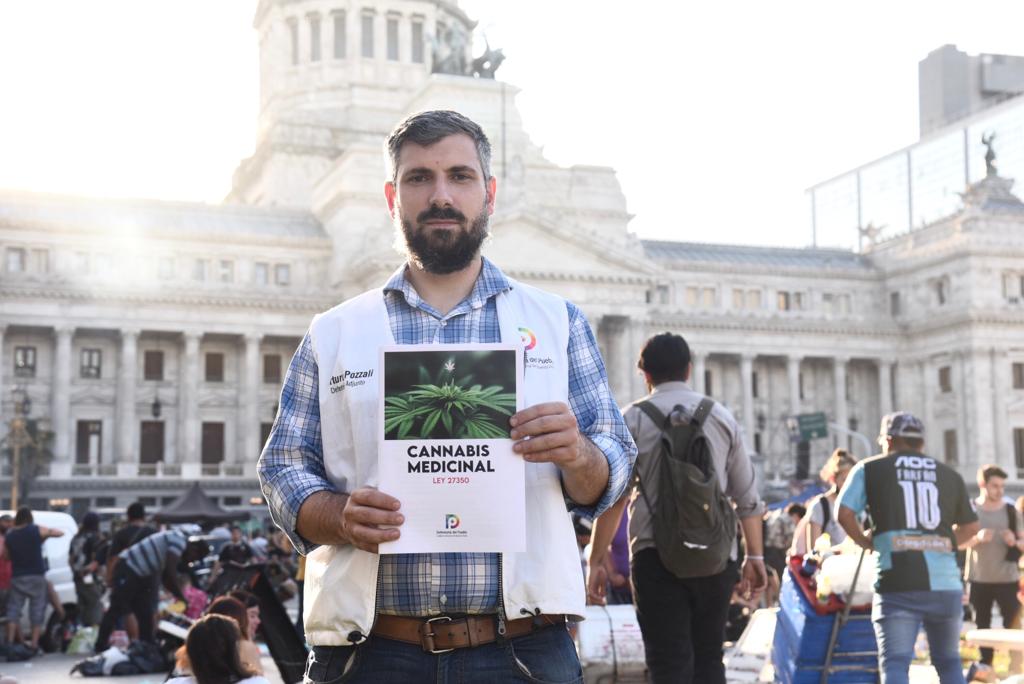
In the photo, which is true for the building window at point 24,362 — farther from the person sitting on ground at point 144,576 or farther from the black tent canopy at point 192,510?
the person sitting on ground at point 144,576

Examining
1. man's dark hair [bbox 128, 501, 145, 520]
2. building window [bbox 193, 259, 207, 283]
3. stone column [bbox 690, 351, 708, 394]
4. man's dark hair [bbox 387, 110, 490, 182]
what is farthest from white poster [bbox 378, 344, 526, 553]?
stone column [bbox 690, 351, 708, 394]

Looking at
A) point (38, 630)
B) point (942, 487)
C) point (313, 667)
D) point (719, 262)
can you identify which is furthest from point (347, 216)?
point (313, 667)

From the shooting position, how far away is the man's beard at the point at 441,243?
12.2 feet

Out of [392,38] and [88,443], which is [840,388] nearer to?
[392,38]

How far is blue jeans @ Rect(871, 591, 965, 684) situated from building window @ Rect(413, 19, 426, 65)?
2655 inches

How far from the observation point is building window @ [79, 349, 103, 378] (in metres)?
52.5

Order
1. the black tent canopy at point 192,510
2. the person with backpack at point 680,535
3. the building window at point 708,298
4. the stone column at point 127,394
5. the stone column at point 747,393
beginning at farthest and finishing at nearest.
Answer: the building window at point 708,298 → the stone column at point 747,393 → the stone column at point 127,394 → the black tent canopy at point 192,510 → the person with backpack at point 680,535

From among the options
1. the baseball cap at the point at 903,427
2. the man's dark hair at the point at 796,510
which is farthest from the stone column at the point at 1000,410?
the baseball cap at the point at 903,427

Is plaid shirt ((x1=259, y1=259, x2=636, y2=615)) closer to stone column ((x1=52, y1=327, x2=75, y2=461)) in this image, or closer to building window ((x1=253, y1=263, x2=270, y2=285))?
stone column ((x1=52, y1=327, x2=75, y2=461))

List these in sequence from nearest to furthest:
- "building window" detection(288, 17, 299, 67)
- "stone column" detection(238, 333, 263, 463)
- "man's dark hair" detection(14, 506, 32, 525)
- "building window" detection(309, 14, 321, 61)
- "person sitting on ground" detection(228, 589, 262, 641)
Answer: "person sitting on ground" detection(228, 589, 262, 641), "man's dark hair" detection(14, 506, 32, 525), "stone column" detection(238, 333, 263, 463), "building window" detection(309, 14, 321, 61), "building window" detection(288, 17, 299, 67)

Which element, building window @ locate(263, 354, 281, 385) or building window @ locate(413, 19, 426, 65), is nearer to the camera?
building window @ locate(263, 354, 281, 385)

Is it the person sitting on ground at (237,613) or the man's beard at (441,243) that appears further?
the person sitting on ground at (237,613)

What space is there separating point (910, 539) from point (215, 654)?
370 cm

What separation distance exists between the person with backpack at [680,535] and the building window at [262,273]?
4856 centimetres
